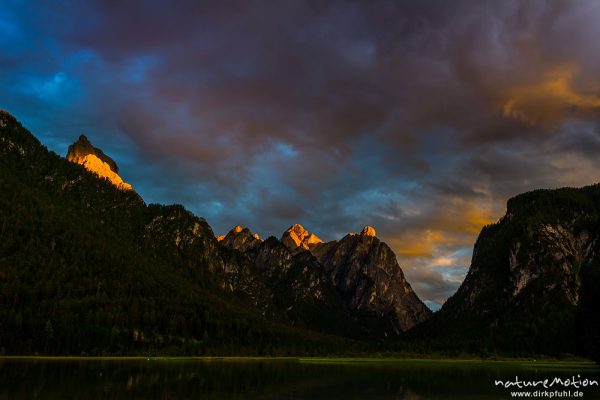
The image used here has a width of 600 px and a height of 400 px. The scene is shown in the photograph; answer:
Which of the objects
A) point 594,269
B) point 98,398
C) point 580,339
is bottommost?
point 98,398

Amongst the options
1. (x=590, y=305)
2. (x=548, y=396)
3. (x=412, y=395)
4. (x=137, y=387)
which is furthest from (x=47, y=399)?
(x=590, y=305)

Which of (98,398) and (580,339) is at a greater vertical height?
(580,339)

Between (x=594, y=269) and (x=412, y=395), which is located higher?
(x=594, y=269)

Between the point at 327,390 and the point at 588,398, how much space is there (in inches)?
1415

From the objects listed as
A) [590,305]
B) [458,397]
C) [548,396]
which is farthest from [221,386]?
[590,305]

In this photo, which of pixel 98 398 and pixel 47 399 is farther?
pixel 98 398

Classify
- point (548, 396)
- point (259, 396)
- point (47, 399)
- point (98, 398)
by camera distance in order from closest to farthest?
point (47, 399) < point (98, 398) < point (259, 396) < point (548, 396)

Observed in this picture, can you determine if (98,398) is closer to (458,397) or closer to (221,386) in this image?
(221,386)

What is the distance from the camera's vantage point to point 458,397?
74.2 m

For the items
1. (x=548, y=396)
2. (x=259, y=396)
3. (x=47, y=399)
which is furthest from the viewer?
(x=548, y=396)

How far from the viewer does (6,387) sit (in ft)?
242

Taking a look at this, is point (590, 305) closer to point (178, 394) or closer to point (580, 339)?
point (580, 339)

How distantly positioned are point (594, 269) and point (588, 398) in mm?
70940

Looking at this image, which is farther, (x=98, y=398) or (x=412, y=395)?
(x=412, y=395)
